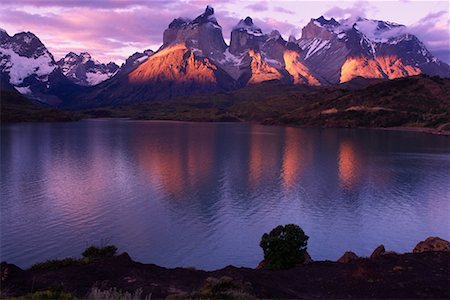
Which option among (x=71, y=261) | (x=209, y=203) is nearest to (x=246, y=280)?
(x=71, y=261)

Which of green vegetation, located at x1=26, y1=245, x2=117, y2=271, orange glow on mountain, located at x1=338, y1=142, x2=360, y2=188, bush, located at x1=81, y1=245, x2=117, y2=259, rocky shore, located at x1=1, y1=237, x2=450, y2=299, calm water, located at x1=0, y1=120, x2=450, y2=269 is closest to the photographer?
rocky shore, located at x1=1, y1=237, x2=450, y2=299

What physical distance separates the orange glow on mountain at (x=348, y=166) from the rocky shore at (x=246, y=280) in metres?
A: 54.5

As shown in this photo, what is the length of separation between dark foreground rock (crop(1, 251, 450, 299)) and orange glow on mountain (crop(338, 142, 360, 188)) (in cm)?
5421

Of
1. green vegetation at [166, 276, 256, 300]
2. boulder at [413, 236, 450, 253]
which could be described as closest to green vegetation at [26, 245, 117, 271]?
green vegetation at [166, 276, 256, 300]

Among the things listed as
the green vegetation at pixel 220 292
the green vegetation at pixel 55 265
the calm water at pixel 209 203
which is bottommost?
the calm water at pixel 209 203

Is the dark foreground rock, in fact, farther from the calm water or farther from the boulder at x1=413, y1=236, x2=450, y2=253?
the calm water

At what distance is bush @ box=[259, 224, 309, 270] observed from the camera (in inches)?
1467

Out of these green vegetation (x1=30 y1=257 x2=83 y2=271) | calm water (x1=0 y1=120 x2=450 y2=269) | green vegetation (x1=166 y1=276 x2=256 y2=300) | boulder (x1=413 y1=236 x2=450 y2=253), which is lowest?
calm water (x1=0 y1=120 x2=450 y2=269)

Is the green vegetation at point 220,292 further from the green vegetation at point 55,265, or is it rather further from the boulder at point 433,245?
the boulder at point 433,245

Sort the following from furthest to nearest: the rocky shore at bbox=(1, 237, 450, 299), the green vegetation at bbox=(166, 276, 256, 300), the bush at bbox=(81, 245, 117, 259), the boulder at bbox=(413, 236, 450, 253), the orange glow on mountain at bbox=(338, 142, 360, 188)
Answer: the orange glow on mountain at bbox=(338, 142, 360, 188)
the boulder at bbox=(413, 236, 450, 253)
the bush at bbox=(81, 245, 117, 259)
the rocky shore at bbox=(1, 237, 450, 299)
the green vegetation at bbox=(166, 276, 256, 300)

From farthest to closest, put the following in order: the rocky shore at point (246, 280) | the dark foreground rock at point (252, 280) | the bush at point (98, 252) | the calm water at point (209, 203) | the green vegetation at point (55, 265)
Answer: the calm water at point (209, 203), the bush at point (98, 252), the green vegetation at point (55, 265), the dark foreground rock at point (252, 280), the rocky shore at point (246, 280)

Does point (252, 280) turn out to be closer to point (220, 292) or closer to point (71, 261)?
point (220, 292)

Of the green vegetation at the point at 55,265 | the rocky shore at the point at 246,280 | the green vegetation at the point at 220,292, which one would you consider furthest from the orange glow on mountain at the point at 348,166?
the green vegetation at the point at 220,292

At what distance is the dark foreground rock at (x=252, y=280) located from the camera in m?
26.9
